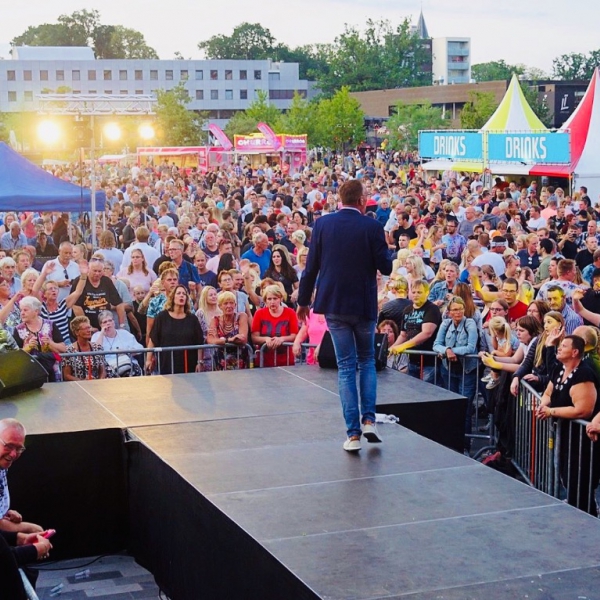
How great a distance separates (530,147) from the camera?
29516mm

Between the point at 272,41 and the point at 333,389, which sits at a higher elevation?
the point at 272,41

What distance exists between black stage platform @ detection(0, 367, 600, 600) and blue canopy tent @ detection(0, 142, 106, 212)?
8554mm

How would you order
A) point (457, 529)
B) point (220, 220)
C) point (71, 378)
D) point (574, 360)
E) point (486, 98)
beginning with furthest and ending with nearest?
point (486, 98)
point (220, 220)
point (71, 378)
point (574, 360)
point (457, 529)

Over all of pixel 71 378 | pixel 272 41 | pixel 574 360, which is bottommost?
pixel 71 378

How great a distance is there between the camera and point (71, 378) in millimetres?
10711

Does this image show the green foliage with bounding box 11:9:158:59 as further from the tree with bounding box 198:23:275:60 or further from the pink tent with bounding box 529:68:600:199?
the pink tent with bounding box 529:68:600:199

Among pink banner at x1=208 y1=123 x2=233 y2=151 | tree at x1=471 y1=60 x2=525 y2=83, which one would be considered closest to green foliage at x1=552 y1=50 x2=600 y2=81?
tree at x1=471 y1=60 x2=525 y2=83

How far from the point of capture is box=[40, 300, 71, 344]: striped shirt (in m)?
11.6

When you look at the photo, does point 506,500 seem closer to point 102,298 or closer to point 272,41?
point 102,298

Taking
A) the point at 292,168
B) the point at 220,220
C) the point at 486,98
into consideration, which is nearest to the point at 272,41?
the point at 486,98

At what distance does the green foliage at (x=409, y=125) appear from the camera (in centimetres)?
7150

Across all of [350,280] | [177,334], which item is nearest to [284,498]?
[350,280]

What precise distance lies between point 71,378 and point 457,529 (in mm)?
5769

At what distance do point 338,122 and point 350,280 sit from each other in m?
65.4
